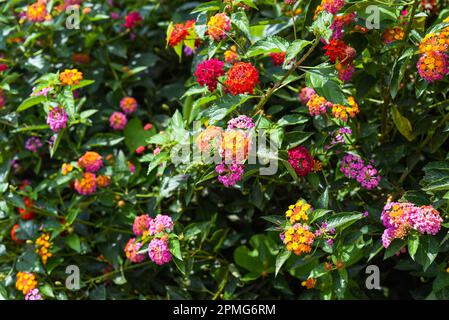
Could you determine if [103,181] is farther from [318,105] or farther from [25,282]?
[318,105]

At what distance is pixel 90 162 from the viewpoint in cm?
264

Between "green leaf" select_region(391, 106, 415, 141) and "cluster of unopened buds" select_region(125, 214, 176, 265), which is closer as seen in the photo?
"cluster of unopened buds" select_region(125, 214, 176, 265)

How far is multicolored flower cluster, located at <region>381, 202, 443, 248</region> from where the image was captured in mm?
1947

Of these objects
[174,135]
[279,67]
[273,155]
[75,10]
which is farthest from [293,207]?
[75,10]

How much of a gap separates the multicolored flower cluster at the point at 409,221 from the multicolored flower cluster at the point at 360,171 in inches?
11.0

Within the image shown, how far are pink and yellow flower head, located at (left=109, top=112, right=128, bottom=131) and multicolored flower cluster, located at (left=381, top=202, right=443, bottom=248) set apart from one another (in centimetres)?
135

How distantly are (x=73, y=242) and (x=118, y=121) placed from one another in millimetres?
575

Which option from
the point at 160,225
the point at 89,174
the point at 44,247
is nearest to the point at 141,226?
the point at 160,225

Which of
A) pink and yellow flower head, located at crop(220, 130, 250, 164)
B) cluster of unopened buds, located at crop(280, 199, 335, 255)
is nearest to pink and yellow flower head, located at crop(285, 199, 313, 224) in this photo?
cluster of unopened buds, located at crop(280, 199, 335, 255)

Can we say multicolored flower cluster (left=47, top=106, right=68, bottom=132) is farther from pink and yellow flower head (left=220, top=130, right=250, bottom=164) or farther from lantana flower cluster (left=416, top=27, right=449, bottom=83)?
lantana flower cluster (left=416, top=27, right=449, bottom=83)

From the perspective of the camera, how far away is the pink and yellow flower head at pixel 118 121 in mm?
2902

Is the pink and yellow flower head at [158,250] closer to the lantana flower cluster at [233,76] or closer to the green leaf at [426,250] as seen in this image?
the lantana flower cluster at [233,76]
